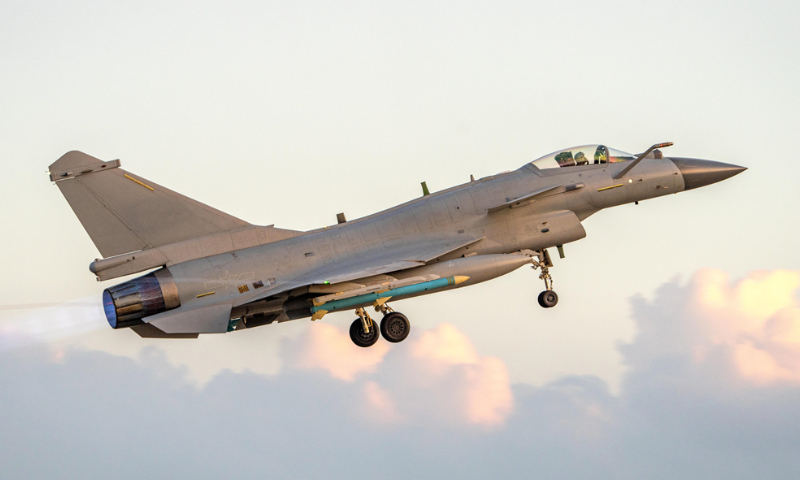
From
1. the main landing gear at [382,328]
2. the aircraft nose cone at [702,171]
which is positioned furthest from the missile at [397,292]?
the aircraft nose cone at [702,171]

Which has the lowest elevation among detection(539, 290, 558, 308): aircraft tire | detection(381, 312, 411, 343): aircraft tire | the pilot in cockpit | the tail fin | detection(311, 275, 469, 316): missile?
detection(539, 290, 558, 308): aircraft tire

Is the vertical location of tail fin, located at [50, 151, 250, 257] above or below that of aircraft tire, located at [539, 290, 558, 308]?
above

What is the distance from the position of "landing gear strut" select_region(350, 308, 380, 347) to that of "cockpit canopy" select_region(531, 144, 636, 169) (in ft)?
17.8

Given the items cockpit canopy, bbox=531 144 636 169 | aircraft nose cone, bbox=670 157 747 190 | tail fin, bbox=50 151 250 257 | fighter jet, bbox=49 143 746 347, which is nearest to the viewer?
fighter jet, bbox=49 143 746 347

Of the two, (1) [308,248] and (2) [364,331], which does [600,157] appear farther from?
(1) [308,248]

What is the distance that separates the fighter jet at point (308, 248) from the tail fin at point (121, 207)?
0.02m

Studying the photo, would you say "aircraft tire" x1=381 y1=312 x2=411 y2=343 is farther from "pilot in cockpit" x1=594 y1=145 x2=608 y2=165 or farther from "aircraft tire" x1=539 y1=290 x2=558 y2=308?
"pilot in cockpit" x1=594 y1=145 x2=608 y2=165

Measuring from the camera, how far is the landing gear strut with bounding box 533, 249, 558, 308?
24.5m

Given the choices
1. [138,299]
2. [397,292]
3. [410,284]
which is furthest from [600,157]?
[138,299]

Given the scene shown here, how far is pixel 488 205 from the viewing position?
941 inches

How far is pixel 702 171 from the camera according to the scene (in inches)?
996

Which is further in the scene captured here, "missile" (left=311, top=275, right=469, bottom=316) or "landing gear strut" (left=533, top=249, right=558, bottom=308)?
"landing gear strut" (left=533, top=249, right=558, bottom=308)

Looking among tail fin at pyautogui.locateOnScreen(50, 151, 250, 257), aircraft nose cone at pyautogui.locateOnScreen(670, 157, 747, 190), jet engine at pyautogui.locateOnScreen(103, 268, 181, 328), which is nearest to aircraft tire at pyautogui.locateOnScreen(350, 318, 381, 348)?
tail fin at pyautogui.locateOnScreen(50, 151, 250, 257)

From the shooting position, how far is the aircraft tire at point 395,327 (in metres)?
23.5
